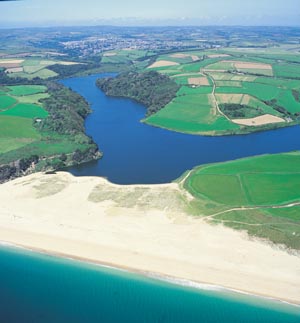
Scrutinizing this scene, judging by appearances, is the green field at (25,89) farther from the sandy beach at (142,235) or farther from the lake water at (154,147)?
the sandy beach at (142,235)

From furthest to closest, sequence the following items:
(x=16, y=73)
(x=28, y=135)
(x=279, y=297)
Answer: (x=16, y=73) → (x=28, y=135) → (x=279, y=297)

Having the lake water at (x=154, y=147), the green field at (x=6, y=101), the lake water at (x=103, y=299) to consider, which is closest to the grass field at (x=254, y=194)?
the lake water at (x=154, y=147)

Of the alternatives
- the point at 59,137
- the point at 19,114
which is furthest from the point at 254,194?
the point at 19,114

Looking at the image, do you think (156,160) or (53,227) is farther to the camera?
(156,160)

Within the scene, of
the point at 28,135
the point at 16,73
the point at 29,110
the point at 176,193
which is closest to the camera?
the point at 176,193

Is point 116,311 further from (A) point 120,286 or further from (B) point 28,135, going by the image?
(B) point 28,135

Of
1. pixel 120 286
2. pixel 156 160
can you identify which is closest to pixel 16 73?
pixel 156 160
